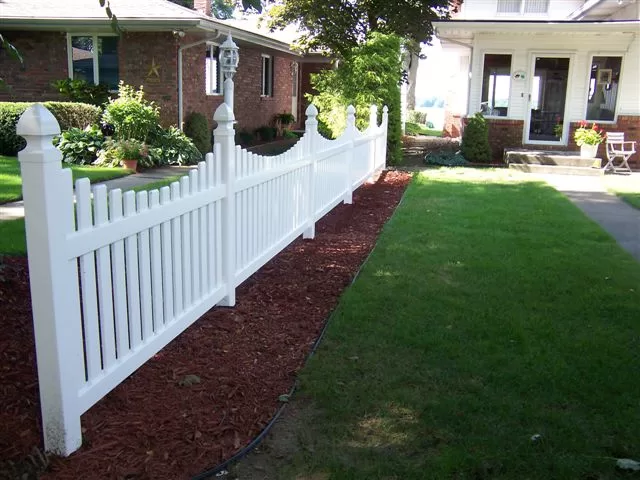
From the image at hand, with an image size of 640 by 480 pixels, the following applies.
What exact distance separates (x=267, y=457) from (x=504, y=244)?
4.93 m

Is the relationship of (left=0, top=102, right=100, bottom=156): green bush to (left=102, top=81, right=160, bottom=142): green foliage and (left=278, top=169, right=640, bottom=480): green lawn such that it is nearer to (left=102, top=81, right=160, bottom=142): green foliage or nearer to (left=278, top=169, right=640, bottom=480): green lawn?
(left=102, top=81, right=160, bottom=142): green foliage

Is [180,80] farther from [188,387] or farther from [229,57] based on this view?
[188,387]

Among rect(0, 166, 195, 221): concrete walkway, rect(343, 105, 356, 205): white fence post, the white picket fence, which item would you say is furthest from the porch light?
the white picket fence

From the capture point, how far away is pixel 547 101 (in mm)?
18328

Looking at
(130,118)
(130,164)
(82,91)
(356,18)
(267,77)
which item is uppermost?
(356,18)

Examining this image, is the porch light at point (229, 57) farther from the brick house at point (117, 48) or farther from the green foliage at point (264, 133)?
the green foliage at point (264, 133)

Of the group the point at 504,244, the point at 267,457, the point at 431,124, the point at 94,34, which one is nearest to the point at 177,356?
the point at 267,457

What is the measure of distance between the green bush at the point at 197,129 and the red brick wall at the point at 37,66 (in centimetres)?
332

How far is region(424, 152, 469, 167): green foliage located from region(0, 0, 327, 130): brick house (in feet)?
19.7

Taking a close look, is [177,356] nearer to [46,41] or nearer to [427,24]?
[46,41]

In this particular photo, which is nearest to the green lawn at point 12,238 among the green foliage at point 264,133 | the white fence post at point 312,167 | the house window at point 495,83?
the white fence post at point 312,167

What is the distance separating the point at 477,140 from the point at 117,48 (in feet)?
30.6

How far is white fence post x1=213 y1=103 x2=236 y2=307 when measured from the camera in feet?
14.5

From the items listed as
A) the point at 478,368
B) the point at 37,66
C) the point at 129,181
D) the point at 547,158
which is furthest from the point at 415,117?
the point at 478,368
